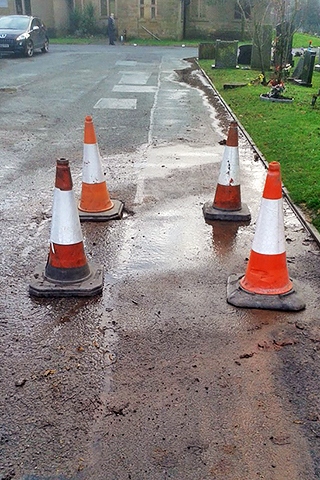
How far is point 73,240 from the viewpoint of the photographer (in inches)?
155

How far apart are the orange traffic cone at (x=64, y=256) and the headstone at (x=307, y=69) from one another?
43.9ft

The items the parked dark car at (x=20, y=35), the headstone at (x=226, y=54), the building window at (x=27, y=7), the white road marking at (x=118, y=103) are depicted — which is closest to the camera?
the white road marking at (x=118, y=103)

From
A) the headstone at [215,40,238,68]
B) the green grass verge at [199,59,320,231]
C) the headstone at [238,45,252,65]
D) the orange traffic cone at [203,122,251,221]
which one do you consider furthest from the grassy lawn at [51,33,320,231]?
the headstone at [238,45,252,65]

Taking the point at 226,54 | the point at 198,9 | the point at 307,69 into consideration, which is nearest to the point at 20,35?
the point at 226,54

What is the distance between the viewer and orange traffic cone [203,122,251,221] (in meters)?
5.24

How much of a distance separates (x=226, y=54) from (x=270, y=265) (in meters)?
17.8

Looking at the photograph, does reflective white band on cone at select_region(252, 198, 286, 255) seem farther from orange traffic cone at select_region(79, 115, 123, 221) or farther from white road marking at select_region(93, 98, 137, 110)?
white road marking at select_region(93, 98, 137, 110)

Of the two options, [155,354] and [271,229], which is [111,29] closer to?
[271,229]

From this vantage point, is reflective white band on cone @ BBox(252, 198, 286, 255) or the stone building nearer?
reflective white band on cone @ BBox(252, 198, 286, 255)

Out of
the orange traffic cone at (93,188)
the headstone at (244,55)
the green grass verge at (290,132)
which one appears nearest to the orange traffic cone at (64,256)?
the orange traffic cone at (93,188)

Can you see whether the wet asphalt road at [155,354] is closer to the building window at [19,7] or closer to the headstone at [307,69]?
the headstone at [307,69]

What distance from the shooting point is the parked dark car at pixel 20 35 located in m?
22.4

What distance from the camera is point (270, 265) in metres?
3.84

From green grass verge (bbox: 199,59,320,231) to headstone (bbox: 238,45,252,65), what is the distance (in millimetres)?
5006
